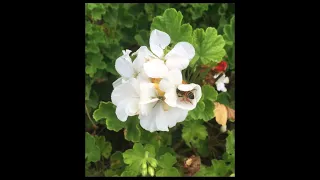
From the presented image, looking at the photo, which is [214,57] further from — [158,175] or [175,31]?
[158,175]

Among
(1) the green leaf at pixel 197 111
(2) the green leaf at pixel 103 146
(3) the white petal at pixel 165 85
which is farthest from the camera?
(2) the green leaf at pixel 103 146

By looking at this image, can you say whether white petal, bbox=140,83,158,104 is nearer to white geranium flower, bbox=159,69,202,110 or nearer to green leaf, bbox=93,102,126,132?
white geranium flower, bbox=159,69,202,110

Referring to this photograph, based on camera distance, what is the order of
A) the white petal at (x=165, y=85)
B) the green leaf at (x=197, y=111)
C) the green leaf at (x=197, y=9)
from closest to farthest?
the white petal at (x=165, y=85) → the green leaf at (x=197, y=111) → the green leaf at (x=197, y=9)

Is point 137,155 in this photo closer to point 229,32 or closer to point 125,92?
point 125,92

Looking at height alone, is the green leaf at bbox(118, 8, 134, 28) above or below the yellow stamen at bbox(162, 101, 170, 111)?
above

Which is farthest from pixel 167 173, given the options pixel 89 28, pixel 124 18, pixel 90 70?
pixel 124 18

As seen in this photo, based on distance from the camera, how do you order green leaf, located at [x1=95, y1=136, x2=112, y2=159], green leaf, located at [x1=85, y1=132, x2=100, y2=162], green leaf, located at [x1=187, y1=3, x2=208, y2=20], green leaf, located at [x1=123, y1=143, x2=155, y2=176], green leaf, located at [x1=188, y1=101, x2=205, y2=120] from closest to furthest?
green leaf, located at [x1=188, y1=101, x2=205, y2=120], green leaf, located at [x1=123, y1=143, x2=155, y2=176], green leaf, located at [x1=85, y1=132, x2=100, y2=162], green leaf, located at [x1=95, y1=136, x2=112, y2=159], green leaf, located at [x1=187, y1=3, x2=208, y2=20]

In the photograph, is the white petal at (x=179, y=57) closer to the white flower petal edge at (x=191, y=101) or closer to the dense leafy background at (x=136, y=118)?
the white flower petal edge at (x=191, y=101)

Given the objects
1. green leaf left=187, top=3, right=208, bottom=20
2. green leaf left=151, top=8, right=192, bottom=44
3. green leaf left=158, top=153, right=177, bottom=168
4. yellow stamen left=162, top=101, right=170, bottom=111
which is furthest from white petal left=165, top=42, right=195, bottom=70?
green leaf left=187, top=3, right=208, bottom=20

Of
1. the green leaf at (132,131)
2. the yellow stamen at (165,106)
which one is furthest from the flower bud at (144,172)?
the yellow stamen at (165,106)
